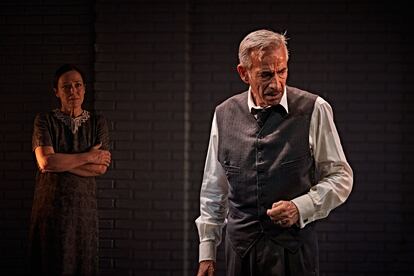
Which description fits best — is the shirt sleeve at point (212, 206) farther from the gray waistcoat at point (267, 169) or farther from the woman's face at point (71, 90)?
the woman's face at point (71, 90)

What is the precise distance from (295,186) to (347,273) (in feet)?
10.1

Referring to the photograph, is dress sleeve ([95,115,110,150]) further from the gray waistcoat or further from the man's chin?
the man's chin

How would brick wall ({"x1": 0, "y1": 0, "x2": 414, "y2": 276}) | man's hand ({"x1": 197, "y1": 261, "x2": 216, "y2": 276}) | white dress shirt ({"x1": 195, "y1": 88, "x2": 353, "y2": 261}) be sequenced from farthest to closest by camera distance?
brick wall ({"x1": 0, "y1": 0, "x2": 414, "y2": 276}), man's hand ({"x1": 197, "y1": 261, "x2": 216, "y2": 276}), white dress shirt ({"x1": 195, "y1": 88, "x2": 353, "y2": 261})

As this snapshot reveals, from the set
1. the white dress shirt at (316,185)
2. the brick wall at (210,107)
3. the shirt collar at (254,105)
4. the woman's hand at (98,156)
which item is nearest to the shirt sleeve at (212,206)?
the white dress shirt at (316,185)

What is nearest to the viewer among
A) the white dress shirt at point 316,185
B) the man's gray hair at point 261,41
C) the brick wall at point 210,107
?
the white dress shirt at point 316,185

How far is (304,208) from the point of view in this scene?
105 inches

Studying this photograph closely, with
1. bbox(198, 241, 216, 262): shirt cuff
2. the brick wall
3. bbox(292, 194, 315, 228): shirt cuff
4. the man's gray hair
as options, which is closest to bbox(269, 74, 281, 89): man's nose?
the man's gray hair

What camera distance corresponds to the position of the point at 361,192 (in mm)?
5613

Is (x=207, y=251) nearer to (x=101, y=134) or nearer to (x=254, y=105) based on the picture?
(x=254, y=105)

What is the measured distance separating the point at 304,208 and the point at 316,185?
0.45ft

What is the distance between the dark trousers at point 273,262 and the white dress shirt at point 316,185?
0.47 ft

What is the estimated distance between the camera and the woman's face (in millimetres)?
4625

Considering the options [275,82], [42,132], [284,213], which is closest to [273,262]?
[284,213]

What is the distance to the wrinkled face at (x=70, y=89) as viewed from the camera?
4.63 metres
